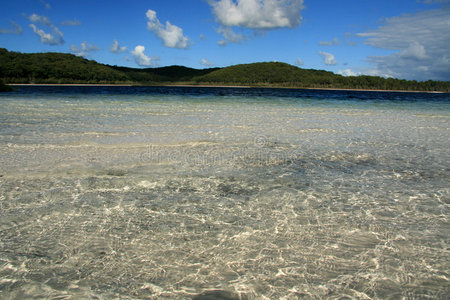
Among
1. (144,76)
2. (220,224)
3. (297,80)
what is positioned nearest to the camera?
(220,224)

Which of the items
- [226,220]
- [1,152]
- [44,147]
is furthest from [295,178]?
[1,152]

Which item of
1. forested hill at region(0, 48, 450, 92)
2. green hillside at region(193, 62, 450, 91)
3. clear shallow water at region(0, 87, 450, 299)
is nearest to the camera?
clear shallow water at region(0, 87, 450, 299)

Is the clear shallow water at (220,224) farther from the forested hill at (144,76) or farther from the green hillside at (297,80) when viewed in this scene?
the green hillside at (297,80)

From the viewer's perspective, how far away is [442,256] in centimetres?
357

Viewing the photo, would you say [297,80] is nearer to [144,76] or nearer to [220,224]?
A: [144,76]

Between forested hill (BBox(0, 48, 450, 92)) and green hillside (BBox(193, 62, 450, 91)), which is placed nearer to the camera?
forested hill (BBox(0, 48, 450, 92))

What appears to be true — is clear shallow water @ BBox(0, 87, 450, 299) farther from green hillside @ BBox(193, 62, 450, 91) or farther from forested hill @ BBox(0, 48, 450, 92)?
green hillside @ BBox(193, 62, 450, 91)

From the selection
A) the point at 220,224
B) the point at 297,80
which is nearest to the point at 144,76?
the point at 297,80

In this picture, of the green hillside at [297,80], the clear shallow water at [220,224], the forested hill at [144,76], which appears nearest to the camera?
the clear shallow water at [220,224]

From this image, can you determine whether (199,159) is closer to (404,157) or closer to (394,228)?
(394,228)

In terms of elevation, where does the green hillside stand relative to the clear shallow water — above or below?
above

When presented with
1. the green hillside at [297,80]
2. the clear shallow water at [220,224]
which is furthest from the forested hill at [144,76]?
the clear shallow water at [220,224]

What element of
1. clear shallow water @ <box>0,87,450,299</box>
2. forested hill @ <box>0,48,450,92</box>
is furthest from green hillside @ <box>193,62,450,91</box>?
clear shallow water @ <box>0,87,450,299</box>

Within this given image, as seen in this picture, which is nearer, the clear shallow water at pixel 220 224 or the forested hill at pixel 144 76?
the clear shallow water at pixel 220 224
